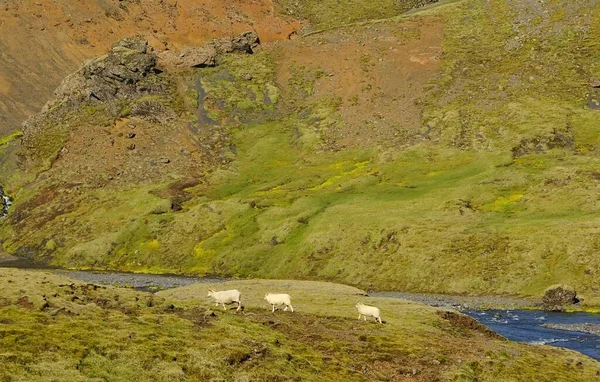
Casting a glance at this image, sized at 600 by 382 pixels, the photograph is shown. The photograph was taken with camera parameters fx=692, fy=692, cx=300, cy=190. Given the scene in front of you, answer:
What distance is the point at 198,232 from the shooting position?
15350 cm

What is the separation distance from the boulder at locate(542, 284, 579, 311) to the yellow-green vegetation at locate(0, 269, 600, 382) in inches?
1149

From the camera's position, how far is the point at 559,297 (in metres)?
89.4

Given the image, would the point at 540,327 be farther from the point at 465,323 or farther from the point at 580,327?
the point at 465,323

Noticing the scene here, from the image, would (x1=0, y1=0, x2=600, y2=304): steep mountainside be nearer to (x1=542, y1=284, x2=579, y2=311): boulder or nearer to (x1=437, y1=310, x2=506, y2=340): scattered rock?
(x1=542, y1=284, x2=579, y2=311): boulder

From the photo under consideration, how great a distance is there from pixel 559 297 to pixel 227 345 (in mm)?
59368

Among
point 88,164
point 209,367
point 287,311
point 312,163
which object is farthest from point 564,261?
point 88,164

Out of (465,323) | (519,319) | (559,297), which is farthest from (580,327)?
(465,323)

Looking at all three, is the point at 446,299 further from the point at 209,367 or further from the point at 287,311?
the point at 209,367

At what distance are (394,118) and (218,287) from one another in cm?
12244

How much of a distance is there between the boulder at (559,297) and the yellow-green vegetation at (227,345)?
29189mm

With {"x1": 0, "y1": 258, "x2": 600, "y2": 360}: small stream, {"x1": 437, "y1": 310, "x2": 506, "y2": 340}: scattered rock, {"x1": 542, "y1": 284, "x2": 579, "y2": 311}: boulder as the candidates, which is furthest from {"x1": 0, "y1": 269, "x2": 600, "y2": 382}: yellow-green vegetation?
{"x1": 542, "y1": 284, "x2": 579, "y2": 311}: boulder

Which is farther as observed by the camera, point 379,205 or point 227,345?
point 379,205

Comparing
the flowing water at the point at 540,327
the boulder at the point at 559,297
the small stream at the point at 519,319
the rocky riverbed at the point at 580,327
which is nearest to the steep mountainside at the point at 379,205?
the boulder at the point at 559,297

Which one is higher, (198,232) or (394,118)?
(394,118)
